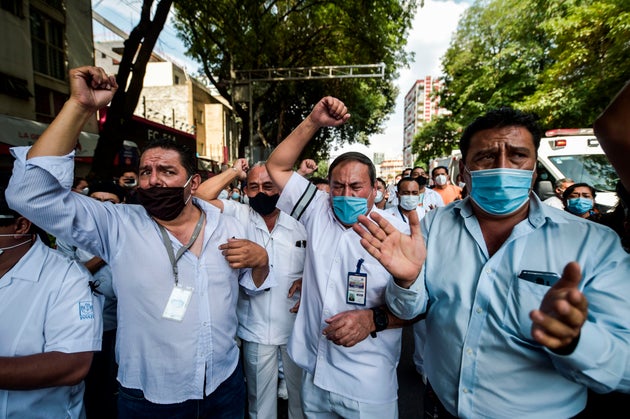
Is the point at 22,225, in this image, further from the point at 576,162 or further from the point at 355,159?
the point at 576,162

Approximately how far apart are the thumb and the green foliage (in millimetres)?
10515

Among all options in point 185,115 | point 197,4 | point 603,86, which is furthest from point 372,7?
point 185,115

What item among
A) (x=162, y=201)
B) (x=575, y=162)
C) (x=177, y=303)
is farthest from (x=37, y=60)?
(x=575, y=162)

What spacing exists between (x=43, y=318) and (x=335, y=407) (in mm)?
1491

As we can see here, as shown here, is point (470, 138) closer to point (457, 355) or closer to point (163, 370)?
point (457, 355)

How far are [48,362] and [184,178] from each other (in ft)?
A: 3.41

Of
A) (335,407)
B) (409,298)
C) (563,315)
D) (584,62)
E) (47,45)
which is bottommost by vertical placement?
(335,407)

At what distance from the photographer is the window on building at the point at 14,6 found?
871 centimetres

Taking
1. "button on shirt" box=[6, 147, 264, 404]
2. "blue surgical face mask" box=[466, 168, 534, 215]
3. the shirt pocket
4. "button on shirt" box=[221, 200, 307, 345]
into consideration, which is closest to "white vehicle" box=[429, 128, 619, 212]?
"button on shirt" box=[221, 200, 307, 345]

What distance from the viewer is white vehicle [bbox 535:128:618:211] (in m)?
6.29

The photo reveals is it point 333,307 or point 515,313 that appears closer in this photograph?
point 515,313

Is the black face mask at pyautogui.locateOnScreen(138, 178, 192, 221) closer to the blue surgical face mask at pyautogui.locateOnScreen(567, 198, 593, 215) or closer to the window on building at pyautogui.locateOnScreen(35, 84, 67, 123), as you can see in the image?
the blue surgical face mask at pyautogui.locateOnScreen(567, 198, 593, 215)

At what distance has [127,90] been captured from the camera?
6516mm

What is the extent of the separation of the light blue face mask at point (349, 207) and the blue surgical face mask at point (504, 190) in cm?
70
